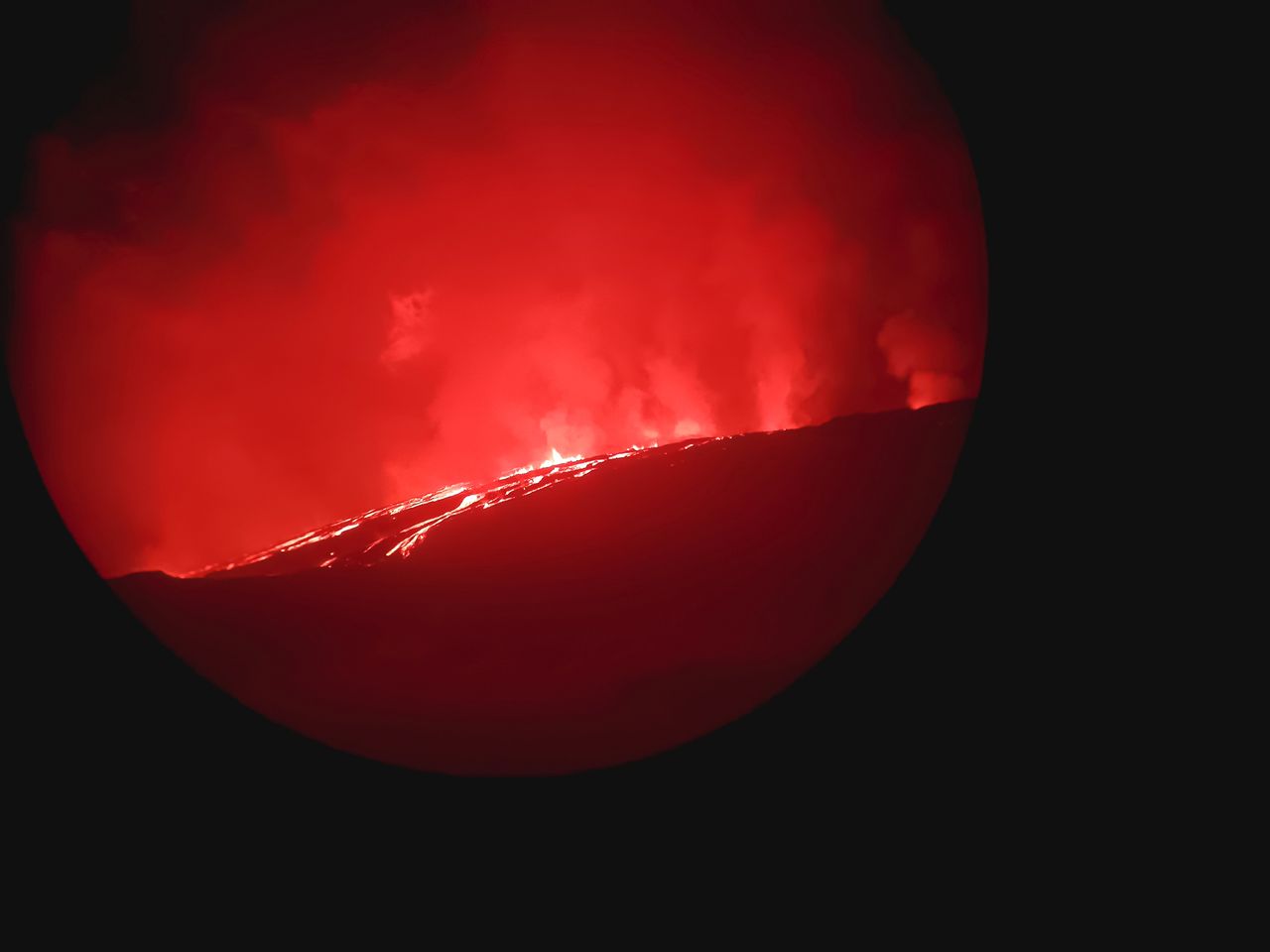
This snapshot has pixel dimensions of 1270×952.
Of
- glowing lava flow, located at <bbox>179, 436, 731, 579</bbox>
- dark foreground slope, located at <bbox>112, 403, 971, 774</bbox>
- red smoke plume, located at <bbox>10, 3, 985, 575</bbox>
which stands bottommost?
dark foreground slope, located at <bbox>112, 403, 971, 774</bbox>

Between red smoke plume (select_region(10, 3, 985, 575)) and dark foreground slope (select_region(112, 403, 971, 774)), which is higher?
red smoke plume (select_region(10, 3, 985, 575))

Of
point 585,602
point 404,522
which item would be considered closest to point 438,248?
point 404,522

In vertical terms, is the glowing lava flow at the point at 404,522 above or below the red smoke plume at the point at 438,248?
below

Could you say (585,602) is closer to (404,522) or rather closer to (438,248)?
(404,522)

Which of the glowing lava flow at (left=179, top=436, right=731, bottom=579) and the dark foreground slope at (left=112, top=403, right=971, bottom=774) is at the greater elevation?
the glowing lava flow at (left=179, top=436, right=731, bottom=579)

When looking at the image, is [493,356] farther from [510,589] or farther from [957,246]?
[957,246]

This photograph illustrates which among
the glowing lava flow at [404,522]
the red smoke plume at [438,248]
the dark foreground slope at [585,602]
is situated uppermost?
the red smoke plume at [438,248]
